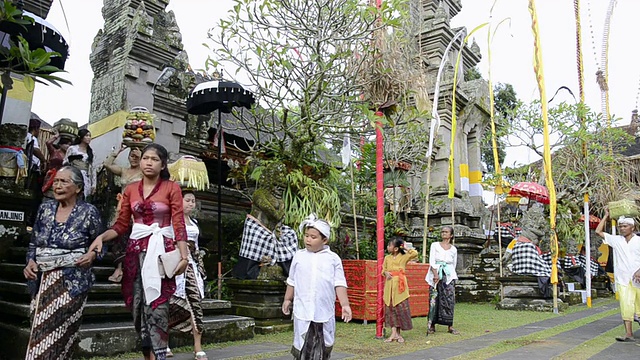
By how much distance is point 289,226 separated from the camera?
7457mm

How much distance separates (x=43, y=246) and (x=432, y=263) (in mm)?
5083

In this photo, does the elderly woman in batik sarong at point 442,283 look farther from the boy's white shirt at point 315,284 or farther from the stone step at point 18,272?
the stone step at point 18,272

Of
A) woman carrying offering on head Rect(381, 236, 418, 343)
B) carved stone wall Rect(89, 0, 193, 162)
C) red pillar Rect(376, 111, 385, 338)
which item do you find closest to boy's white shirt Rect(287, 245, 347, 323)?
red pillar Rect(376, 111, 385, 338)

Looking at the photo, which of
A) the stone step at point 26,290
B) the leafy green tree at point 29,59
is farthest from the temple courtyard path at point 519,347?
the leafy green tree at point 29,59

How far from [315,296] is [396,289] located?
290 centimetres

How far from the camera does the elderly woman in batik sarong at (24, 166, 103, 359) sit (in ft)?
10.5

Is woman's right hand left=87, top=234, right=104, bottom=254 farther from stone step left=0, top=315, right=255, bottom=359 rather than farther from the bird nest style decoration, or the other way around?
the bird nest style decoration

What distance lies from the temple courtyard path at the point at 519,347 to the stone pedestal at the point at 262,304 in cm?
88

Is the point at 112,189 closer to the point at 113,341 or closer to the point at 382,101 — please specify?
the point at 113,341

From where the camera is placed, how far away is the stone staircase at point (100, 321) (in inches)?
169

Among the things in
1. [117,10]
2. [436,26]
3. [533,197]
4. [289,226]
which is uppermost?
[436,26]

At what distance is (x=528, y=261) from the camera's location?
10633 millimetres

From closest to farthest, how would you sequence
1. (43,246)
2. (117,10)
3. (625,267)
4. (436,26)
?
1. (43,246)
2. (625,267)
3. (117,10)
4. (436,26)

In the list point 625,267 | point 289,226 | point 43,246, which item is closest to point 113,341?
point 43,246
